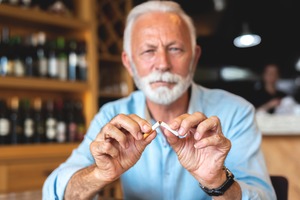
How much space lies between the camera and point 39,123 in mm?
2271

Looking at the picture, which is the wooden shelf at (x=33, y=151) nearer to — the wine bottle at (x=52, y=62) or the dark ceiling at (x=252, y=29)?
the wine bottle at (x=52, y=62)

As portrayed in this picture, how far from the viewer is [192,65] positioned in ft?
3.95

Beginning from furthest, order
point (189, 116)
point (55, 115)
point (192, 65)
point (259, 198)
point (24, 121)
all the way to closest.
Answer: point (55, 115)
point (24, 121)
point (192, 65)
point (259, 198)
point (189, 116)

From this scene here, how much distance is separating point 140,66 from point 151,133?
1.54 ft

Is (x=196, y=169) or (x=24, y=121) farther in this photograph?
(x=24, y=121)

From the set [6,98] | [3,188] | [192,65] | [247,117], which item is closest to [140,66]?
[192,65]

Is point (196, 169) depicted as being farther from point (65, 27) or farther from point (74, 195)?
point (65, 27)

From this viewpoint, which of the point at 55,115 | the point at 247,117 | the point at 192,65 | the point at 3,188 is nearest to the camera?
the point at 247,117

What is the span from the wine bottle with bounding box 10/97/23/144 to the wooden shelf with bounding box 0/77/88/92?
0.12m

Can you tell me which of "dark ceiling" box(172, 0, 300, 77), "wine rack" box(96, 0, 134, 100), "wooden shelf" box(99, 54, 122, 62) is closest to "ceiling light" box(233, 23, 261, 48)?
"dark ceiling" box(172, 0, 300, 77)

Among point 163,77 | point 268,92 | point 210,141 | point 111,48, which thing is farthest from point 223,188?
point 268,92

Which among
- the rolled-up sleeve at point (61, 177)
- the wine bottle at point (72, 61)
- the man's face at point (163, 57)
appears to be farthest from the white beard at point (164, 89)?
the wine bottle at point (72, 61)

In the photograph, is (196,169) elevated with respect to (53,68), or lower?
lower

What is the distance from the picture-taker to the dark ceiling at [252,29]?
3527 millimetres
